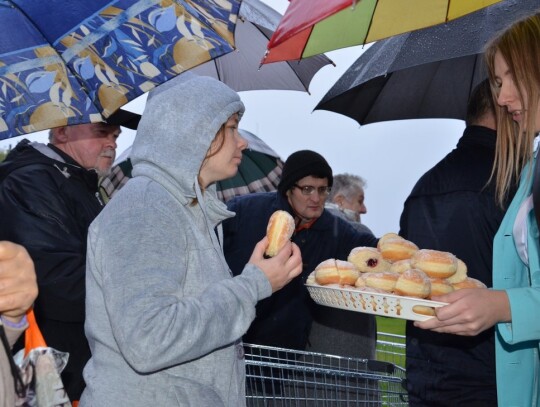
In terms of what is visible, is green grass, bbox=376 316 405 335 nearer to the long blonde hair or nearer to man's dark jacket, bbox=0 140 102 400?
man's dark jacket, bbox=0 140 102 400

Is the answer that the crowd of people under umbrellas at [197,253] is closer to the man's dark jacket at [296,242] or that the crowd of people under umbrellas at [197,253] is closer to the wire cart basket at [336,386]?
the wire cart basket at [336,386]

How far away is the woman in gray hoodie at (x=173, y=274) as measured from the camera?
2.47 metres

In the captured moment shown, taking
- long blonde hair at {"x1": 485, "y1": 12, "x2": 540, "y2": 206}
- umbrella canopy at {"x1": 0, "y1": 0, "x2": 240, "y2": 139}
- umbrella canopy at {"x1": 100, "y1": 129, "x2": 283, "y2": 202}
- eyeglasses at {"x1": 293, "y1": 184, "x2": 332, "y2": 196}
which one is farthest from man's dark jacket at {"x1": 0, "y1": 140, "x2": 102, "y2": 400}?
umbrella canopy at {"x1": 100, "y1": 129, "x2": 283, "y2": 202}

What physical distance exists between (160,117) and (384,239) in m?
1.26

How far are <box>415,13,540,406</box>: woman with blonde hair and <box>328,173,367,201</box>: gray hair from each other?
4706mm

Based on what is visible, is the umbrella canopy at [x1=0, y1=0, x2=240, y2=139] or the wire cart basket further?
the wire cart basket

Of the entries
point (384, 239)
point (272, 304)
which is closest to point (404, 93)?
point (272, 304)

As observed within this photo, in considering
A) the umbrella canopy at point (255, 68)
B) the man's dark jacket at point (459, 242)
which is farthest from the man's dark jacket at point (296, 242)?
the man's dark jacket at point (459, 242)

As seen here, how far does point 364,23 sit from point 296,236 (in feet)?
6.35

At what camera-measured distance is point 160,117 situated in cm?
276

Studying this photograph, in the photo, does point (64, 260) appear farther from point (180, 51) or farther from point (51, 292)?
point (180, 51)

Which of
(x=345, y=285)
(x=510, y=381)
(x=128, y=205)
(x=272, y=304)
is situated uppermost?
(x=128, y=205)

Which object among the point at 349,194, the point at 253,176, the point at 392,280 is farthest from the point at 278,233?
the point at 349,194

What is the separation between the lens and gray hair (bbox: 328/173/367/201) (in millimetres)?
7957
